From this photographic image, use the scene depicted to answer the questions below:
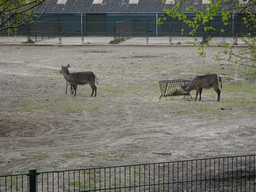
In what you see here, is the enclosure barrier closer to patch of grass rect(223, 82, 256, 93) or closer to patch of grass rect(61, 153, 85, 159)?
patch of grass rect(223, 82, 256, 93)

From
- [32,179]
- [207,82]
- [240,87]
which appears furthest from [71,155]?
[240,87]

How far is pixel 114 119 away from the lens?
15.0 m

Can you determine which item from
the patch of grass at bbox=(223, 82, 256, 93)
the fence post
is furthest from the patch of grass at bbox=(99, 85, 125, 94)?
the fence post

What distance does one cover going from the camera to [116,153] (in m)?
10.8

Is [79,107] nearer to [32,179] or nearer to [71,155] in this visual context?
[71,155]

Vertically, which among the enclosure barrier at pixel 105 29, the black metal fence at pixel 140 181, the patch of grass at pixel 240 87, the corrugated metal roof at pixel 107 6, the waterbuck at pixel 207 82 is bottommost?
the black metal fence at pixel 140 181

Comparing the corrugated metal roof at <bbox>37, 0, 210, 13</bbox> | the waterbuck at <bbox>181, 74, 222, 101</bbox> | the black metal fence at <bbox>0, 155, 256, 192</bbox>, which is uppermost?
the corrugated metal roof at <bbox>37, 0, 210, 13</bbox>

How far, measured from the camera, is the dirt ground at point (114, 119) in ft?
35.1

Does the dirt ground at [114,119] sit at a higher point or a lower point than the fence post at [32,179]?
lower

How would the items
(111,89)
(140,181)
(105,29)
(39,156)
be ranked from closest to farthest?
1. (140,181)
2. (39,156)
3. (111,89)
4. (105,29)

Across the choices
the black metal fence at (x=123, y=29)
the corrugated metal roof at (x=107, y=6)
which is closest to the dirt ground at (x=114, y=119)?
the black metal fence at (x=123, y=29)

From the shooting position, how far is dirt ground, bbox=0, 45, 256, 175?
10.7m

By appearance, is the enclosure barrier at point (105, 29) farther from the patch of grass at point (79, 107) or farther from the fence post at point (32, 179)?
the fence post at point (32, 179)

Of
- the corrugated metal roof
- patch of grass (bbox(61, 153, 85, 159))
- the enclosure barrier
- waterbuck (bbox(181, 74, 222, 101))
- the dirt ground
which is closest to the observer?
patch of grass (bbox(61, 153, 85, 159))
